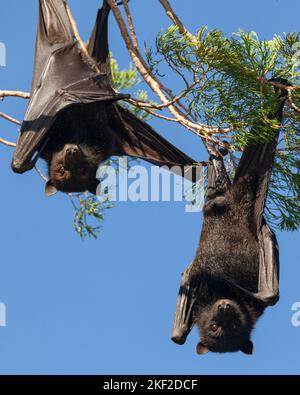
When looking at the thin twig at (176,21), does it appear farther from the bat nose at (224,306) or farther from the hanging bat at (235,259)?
the bat nose at (224,306)

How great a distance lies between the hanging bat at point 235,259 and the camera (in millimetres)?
7816

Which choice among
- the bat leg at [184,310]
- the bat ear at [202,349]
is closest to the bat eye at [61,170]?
the bat leg at [184,310]

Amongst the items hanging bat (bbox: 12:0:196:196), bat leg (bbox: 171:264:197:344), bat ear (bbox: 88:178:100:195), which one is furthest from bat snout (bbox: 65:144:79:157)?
bat leg (bbox: 171:264:197:344)

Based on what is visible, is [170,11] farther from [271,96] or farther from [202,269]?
[202,269]

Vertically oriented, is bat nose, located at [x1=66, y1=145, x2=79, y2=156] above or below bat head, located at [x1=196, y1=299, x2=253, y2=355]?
above

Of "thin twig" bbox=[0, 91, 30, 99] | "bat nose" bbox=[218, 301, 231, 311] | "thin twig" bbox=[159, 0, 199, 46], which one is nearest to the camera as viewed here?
"thin twig" bbox=[159, 0, 199, 46]

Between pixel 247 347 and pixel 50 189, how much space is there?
254 centimetres

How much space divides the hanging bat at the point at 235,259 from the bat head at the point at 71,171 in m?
1.24

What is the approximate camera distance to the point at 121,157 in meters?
8.91

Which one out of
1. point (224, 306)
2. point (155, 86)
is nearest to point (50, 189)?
point (155, 86)

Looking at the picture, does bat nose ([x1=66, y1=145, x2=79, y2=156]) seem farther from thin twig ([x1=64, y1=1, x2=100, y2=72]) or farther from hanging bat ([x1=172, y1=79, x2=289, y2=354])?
hanging bat ([x1=172, y1=79, x2=289, y2=354])

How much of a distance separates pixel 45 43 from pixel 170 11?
202cm

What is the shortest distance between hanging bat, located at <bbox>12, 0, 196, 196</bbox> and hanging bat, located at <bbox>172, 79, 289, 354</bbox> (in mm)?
464

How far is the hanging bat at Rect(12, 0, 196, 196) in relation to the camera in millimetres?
8141
